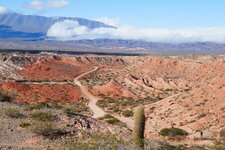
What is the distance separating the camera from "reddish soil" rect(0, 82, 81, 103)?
42.6 metres

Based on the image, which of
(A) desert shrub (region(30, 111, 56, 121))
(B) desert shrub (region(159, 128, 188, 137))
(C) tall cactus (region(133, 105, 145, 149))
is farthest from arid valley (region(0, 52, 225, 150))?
(C) tall cactus (region(133, 105, 145, 149))

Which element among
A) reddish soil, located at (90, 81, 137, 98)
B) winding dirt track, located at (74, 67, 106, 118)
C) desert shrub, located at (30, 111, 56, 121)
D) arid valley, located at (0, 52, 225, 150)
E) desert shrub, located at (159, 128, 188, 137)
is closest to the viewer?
arid valley, located at (0, 52, 225, 150)

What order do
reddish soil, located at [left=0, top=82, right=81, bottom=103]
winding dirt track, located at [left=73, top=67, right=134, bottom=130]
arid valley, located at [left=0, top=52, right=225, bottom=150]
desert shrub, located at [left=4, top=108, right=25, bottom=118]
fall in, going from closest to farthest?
arid valley, located at [left=0, top=52, right=225, bottom=150], desert shrub, located at [left=4, top=108, right=25, bottom=118], winding dirt track, located at [left=73, top=67, right=134, bottom=130], reddish soil, located at [left=0, top=82, right=81, bottom=103]

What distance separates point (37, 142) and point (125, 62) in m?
107

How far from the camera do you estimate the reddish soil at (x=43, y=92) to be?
140 ft

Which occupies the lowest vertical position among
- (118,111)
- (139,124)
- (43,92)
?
(43,92)

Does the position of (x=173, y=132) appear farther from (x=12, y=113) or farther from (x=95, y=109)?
(x=95, y=109)

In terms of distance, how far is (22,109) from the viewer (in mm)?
20688

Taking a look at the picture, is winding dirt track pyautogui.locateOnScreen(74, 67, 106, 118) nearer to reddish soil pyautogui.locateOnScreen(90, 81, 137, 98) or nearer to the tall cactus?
reddish soil pyautogui.locateOnScreen(90, 81, 137, 98)

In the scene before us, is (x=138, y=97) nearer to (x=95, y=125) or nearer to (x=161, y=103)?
(x=161, y=103)

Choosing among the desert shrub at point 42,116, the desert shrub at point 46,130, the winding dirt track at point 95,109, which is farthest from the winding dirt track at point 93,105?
the desert shrub at point 46,130

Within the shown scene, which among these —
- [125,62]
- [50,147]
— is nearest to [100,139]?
[50,147]

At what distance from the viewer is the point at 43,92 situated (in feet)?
157

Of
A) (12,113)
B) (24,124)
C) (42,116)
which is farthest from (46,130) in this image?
(12,113)
